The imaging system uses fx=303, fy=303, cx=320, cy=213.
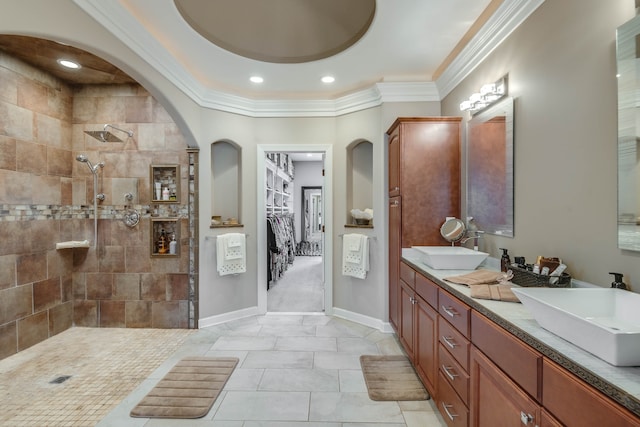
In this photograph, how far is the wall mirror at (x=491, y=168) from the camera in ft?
6.75

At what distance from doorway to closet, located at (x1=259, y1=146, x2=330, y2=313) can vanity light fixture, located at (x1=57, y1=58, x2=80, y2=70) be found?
202 cm

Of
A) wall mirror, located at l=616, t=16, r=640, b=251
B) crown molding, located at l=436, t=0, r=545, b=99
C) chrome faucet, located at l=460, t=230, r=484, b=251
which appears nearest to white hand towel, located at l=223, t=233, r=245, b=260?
chrome faucet, located at l=460, t=230, r=484, b=251

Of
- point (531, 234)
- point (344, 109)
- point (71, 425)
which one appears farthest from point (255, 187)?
point (531, 234)

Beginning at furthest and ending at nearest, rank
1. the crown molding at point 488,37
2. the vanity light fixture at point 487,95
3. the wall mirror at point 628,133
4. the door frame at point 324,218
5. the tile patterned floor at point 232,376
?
the door frame at point 324,218, the vanity light fixture at point 487,95, the tile patterned floor at point 232,376, the crown molding at point 488,37, the wall mirror at point 628,133

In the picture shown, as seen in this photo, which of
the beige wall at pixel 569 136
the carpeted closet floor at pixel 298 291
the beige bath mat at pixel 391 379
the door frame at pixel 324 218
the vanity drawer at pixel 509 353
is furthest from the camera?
the carpeted closet floor at pixel 298 291

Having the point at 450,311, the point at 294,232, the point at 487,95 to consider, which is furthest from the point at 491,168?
the point at 294,232

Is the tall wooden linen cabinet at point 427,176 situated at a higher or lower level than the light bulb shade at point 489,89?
lower

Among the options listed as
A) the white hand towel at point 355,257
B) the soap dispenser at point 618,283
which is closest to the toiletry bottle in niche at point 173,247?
the white hand towel at point 355,257

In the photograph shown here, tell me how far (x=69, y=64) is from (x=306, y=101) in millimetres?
2388

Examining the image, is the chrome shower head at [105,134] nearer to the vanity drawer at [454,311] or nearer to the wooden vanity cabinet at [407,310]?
the wooden vanity cabinet at [407,310]

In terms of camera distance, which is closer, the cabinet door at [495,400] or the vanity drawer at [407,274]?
the cabinet door at [495,400]

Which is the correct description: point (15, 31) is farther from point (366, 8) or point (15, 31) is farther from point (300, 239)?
point (300, 239)

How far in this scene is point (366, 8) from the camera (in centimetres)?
228

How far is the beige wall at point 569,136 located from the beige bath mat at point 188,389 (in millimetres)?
2383
